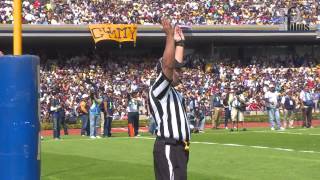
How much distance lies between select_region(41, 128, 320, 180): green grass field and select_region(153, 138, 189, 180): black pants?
229 inches

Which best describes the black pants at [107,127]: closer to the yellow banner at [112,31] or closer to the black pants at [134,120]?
the black pants at [134,120]

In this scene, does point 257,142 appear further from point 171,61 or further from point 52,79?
point 52,79

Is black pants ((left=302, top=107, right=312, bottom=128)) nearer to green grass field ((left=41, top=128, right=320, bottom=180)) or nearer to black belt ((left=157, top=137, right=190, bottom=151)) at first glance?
green grass field ((left=41, top=128, right=320, bottom=180))

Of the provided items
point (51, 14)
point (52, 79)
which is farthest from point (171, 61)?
point (51, 14)

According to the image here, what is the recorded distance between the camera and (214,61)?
48.6m

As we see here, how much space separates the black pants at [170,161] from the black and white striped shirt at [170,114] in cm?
9

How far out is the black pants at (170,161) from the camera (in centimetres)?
678

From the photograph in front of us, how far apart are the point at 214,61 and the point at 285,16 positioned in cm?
557

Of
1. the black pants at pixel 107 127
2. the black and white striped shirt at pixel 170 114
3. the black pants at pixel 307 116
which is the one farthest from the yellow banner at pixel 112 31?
the black and white striped shirt at pixel 170 114

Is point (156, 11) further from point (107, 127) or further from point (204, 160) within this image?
point (204, 160)

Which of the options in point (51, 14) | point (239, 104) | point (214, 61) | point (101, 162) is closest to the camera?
point (101, 162)

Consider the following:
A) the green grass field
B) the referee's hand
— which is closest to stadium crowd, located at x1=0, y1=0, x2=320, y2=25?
the green grass field

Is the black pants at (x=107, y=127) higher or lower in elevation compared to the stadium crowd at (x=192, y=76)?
lower

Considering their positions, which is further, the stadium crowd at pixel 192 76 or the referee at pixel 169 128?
the stadium crowd at pixel 192 76
